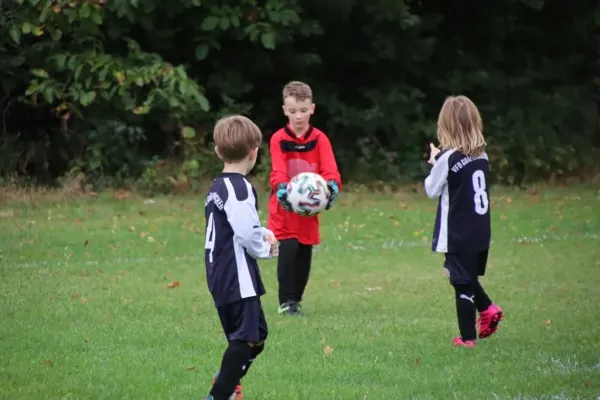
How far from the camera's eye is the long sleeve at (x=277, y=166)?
908 cm

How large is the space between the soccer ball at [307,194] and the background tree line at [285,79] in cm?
957

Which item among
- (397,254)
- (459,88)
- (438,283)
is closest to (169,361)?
(438,283)

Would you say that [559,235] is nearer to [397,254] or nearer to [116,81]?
[397,254]

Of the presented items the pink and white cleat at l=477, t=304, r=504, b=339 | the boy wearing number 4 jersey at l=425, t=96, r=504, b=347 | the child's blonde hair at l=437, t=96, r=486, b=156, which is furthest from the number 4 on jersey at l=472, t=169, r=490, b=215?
the pink and white cleat at l=477, t=304, r=504, b=339

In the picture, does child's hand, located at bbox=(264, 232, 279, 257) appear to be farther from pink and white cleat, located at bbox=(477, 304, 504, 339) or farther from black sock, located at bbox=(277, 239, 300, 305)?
black sock, located at bbox=(277, 239, 300, 305)

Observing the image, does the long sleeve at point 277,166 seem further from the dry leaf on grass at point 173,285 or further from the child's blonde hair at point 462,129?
the dry leaf on grass at point 173,285

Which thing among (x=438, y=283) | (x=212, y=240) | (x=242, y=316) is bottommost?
(x=438, y=283)

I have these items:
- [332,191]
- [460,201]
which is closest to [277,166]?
[332,191]

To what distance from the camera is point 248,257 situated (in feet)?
19.9

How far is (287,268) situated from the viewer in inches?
366

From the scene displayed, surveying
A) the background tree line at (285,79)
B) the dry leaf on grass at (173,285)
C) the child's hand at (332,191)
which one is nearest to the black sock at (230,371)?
the child's hand at (332,191)

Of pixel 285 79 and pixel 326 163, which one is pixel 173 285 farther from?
pixel 285 79

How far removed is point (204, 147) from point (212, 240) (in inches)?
533

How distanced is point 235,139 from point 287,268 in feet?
11.0
